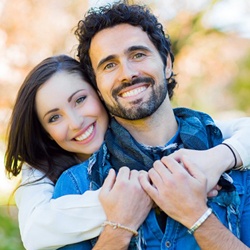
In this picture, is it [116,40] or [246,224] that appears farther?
[116,40]

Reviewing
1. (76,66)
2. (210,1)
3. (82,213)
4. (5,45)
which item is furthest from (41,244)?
(210,1)

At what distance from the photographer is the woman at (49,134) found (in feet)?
6.82

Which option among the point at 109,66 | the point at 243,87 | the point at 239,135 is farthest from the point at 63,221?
the point at 243,87

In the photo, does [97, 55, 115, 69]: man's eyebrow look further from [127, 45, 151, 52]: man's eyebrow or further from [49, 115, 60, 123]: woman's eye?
[49, 115, 60, 123]: woman's eye

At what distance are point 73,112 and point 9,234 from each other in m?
3.16

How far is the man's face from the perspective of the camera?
2121 mm

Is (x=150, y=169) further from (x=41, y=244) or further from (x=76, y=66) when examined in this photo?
(x=76, y=66)

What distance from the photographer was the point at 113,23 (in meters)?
2.23

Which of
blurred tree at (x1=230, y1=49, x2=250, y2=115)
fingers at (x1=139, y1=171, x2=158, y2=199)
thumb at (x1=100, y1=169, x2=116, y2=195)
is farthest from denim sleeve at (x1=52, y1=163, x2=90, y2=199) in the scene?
blurred tree at (x1=230, y1=49, x2=250, y2=115)

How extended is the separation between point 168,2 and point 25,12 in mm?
1989

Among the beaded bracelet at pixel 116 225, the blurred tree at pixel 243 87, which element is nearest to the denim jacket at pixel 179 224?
the beaded bracelet at pixel 116 225

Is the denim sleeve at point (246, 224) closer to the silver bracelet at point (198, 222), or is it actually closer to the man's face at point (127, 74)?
the silver bracelet at point (198, 222)

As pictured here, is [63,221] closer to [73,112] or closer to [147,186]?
[147,186]

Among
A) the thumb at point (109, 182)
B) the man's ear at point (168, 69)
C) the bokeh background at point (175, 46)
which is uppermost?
the man's ear at point (168, 69)
